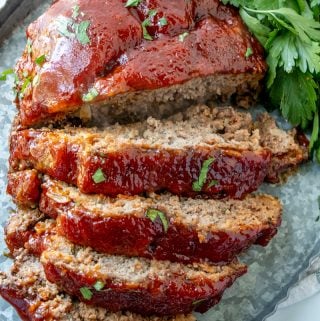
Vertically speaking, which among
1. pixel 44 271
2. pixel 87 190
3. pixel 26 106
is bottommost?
pixel 44 271

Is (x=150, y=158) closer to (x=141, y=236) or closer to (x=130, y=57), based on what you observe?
(x=141, y=236)

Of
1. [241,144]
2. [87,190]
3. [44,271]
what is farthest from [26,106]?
[241,144]

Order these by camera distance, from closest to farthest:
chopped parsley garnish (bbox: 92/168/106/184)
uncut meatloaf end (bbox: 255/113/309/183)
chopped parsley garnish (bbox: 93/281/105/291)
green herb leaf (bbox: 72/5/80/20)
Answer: chopped parsley garnish (bbox: 93/281/105/291) < chopped parsley garnish (bbox: 92/168/106/184) < green herb leaf (bbox: 72/5/80/20) < uncut meatloaf end (bbox: 255/113/309/183)

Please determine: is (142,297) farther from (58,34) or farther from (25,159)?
(58,34)

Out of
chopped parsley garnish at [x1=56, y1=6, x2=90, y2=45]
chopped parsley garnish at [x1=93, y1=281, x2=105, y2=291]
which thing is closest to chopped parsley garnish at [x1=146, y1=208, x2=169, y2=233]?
chopped parsley garnish at [x1=93, y1=281, x2=105, y2=291]

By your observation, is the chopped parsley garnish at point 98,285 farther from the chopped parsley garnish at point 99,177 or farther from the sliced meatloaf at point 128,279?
the chopped parsley garnish at point 99,177

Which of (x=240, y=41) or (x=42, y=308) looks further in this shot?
(x=240, y=41)

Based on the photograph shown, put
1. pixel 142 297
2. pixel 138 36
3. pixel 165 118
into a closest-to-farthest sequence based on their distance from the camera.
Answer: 1. pixel 142 297
2. pixel 138 36
3. pixel 165 118

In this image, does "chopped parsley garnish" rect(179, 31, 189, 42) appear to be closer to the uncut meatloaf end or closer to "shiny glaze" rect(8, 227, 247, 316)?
the uncut meatloaf end
